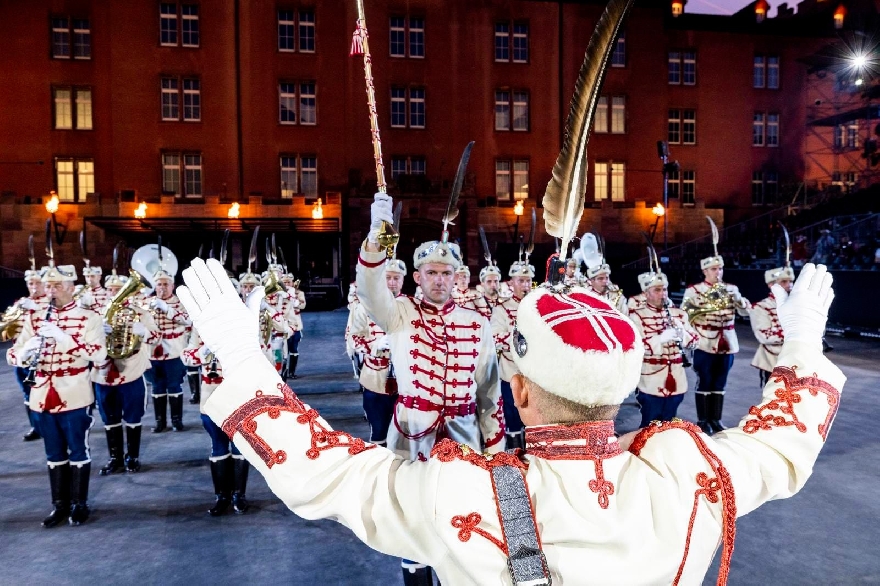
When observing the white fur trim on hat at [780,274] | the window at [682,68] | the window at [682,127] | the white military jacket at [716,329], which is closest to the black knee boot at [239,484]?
the white military jacket at [716,329]

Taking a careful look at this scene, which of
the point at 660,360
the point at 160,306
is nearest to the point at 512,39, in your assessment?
the point at 160,306

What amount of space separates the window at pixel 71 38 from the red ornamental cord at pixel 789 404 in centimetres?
3185

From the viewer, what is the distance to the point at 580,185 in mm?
2344

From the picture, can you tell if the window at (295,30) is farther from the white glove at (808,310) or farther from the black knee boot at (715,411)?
the white glove at (808,310)

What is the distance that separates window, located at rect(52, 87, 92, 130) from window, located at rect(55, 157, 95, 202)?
5.01 ft

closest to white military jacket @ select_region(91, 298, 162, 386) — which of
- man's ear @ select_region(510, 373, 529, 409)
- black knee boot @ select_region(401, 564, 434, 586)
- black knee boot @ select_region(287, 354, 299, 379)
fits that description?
black knee boot @ select_region(401, 564, 434, 586)

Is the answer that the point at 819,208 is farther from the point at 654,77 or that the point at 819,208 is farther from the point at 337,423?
the point at 337,423

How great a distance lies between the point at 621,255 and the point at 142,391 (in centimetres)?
2351

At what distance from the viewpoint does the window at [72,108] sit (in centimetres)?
2684

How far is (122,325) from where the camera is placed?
292 inches

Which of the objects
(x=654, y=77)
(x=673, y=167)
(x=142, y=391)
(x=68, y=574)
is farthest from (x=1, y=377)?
(x=654, y=77)

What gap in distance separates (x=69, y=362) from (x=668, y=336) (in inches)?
252

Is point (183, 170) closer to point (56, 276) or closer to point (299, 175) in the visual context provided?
point (299, 175)

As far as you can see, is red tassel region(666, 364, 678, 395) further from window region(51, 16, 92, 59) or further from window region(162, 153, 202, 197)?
window region(51, 16, 92, 59)
